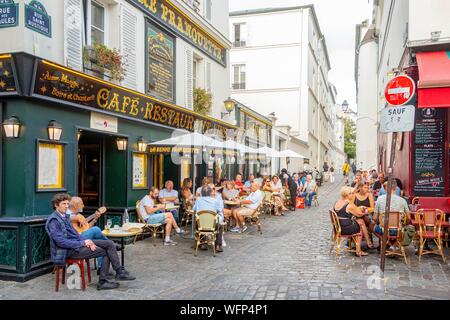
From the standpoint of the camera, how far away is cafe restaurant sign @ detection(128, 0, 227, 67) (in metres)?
11.2

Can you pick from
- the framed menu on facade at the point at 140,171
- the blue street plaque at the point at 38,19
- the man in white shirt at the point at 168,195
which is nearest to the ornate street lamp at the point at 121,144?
the framed menu on facade at the point at 140,171

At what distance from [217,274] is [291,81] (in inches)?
1080

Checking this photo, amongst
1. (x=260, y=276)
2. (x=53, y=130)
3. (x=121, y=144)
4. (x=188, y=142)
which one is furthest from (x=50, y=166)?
(x=260, y=276)

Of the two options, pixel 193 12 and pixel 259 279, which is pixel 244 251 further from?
pixel 193 12

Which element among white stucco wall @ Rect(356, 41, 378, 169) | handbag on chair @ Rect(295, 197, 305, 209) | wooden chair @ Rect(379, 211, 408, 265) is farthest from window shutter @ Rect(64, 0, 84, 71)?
white stucco wall @ Rect(356, 41, 378, 169)

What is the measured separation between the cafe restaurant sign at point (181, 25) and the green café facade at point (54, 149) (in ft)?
8.02

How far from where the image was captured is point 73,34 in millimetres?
8148

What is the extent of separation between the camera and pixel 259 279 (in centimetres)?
669

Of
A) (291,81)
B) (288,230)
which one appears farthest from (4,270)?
(291,81)

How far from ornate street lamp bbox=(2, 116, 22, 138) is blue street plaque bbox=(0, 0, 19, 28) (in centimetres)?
149

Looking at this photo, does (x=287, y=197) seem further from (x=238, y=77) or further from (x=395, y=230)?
(x=238, y=77)

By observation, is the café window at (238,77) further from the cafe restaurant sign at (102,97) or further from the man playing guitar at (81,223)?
the man playing guitar at (81,223)

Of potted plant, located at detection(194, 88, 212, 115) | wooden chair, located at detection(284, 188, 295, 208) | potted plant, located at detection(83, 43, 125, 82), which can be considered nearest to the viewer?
potted plant, located at detection(83, 43, 125, 82)

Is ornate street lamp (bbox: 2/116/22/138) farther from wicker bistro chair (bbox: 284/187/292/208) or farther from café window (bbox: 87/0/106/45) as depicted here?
wicker bistro chair (bbox: 284/187/292/208)
